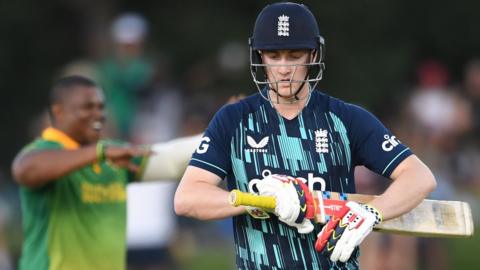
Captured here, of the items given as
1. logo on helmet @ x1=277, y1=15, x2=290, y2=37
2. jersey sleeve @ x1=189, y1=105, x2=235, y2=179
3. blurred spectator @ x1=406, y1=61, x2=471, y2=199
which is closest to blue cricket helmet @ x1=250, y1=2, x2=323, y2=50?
logo on helmet @ x1=277, y1=15, x2=290, y2=37

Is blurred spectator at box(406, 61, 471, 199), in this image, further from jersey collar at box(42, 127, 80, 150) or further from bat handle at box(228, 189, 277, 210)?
bat handle at box(228, 189, 277, 210)

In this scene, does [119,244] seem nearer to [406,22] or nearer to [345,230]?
[345,230]

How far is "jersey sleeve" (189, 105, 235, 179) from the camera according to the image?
5715 mm

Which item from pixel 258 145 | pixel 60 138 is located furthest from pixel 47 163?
pixel 258 145

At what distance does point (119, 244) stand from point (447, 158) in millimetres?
7565

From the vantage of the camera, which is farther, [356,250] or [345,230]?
[356,250]

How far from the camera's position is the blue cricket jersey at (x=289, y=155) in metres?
5.69

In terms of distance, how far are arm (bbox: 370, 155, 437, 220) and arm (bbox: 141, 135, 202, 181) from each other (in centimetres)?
208

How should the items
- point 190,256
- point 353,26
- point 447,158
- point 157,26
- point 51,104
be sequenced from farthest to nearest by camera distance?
point 157,26 < point 353,26 < point 447,158 < point 190,256 < point 51,104

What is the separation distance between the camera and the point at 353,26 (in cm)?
1627

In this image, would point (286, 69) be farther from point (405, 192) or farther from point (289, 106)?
point (405, 192)

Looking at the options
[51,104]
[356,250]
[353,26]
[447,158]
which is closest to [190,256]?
[447,158]

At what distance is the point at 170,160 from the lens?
7.72 m

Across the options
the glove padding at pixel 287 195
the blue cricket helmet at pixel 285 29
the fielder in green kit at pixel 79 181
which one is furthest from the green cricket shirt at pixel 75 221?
the glove padding at pixel 287 195
